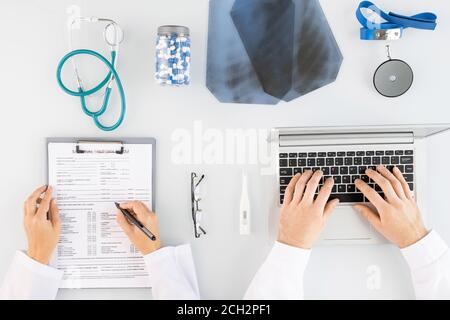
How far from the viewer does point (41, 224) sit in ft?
4.36

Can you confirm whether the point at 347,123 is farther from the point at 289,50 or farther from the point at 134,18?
the point at 134,18

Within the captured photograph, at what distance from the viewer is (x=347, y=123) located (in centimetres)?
139

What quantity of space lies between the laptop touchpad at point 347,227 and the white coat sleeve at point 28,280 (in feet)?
2.43

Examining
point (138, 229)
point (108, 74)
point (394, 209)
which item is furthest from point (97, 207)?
point (394, 209)

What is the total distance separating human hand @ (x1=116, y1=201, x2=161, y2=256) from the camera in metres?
1.35

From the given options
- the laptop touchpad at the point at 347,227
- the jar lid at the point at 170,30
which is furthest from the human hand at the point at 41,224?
the laptop touchpad at the point at 347,227

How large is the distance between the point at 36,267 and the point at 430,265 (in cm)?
103

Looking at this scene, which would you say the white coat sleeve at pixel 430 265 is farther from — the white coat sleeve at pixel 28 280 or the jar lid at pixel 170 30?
the white coat sleeve at pixel 28 280

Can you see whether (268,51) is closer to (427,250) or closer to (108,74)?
(108,74)

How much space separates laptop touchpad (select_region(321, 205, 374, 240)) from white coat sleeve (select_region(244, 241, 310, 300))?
0.10 m

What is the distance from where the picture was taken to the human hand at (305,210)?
1302 millimetres

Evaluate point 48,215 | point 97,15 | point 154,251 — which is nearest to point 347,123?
point 154,251

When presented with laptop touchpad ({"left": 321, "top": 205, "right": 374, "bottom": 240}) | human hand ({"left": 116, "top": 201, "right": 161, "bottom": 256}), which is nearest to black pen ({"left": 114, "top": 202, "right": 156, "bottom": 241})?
human hand ({"left": 116, "top": 201, "right": 161, "bottom": 256})

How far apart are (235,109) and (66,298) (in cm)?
70
